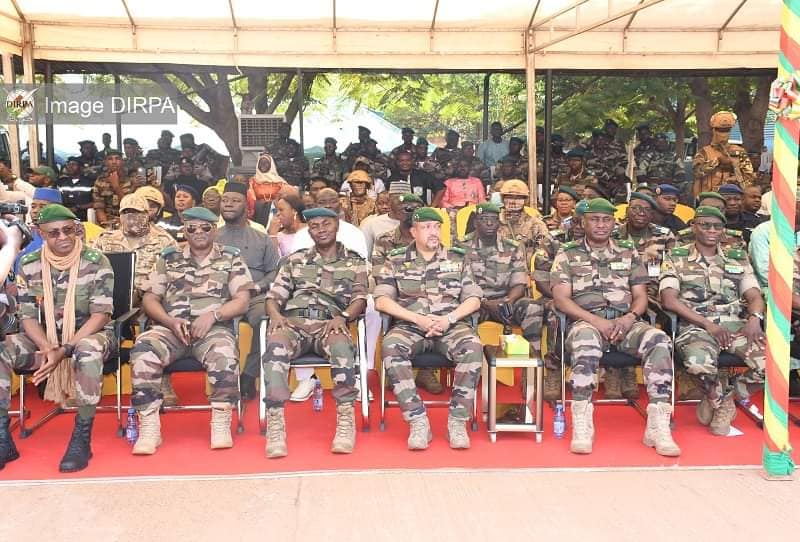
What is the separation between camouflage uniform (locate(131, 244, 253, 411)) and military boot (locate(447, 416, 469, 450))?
1.21 m

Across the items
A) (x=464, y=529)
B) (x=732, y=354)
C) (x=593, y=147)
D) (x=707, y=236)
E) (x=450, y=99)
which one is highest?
(x=450, y=99)

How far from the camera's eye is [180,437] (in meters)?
4.80

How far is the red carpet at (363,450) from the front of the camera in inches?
168

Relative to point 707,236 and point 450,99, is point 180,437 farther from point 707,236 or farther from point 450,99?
point 450,99

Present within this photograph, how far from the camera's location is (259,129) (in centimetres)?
1018

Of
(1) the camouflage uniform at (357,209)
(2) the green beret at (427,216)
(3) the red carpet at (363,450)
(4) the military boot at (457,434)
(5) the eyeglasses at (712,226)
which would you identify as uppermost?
(1) the camouflage uniform at (357,209)

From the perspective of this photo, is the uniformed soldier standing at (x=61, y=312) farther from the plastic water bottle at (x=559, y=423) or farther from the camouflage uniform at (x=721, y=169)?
the camouflage uniform at (x=721, y=169)

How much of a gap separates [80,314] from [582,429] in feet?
9.60

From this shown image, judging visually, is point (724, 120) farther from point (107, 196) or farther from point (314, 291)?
point (107, 196)

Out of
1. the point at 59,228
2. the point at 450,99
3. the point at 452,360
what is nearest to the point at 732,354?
the point at 452,360

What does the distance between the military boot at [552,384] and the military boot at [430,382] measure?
719 millimetres

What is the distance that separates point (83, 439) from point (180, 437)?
0.60 m

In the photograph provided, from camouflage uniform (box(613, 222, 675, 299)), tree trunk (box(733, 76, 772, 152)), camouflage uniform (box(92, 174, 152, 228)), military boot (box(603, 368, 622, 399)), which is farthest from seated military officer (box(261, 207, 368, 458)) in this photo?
tree trunk (box(733, 76, 772, 152))

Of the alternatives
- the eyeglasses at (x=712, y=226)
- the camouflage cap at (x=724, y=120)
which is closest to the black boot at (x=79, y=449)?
the eyeglasses at (x=712, y=226)
